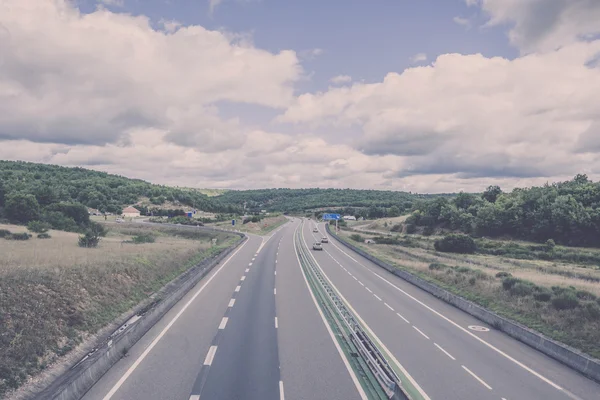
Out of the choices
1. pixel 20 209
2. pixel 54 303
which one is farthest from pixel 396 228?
pixel 54 303

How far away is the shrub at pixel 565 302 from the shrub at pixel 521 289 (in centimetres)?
252

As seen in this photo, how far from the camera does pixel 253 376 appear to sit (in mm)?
13016

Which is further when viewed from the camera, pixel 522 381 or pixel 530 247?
pixel 530 247

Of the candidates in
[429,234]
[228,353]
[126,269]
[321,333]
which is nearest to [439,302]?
[321,333]

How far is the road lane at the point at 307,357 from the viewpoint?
1221cm

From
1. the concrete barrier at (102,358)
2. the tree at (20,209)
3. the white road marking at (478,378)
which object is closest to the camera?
the concrete barrier at (102,358)

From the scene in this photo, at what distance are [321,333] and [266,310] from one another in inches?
190

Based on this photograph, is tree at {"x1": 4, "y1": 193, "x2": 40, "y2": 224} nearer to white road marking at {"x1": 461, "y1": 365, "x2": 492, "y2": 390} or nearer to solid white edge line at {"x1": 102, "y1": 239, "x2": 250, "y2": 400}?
solid white edge line at {"x1": 102, "y1": 239, "x2": 250, "y2": 400}

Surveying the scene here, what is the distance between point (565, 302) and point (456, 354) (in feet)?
28.5

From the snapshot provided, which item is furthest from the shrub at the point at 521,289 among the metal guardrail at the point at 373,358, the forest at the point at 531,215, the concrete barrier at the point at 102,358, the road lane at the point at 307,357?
the forest at the point at 531,215

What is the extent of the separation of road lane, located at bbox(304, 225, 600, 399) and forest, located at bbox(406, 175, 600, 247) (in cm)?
7058

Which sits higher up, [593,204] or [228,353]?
[593,204]

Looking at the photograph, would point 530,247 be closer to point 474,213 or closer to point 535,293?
point 474,213

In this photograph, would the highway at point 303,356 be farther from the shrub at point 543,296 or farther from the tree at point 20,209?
the tree at point 20,209
